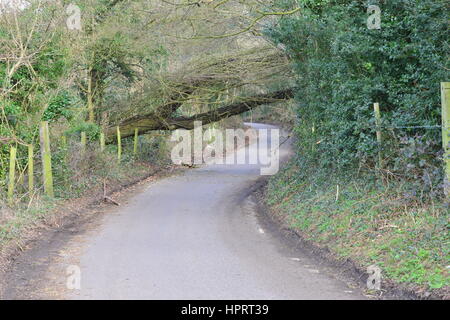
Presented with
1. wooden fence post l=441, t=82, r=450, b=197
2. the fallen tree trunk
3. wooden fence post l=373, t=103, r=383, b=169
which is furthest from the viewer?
the fallen tree trunk

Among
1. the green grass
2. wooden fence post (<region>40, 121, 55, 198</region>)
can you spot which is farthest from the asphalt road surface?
wooden fence post (<region>40, 121, 55, 198</region>)

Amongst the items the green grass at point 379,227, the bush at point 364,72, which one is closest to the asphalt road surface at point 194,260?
the green grass at point 379,227

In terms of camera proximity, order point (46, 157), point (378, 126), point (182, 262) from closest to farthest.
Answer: point (182, 262)
point (378, 126)
point (46, 157)

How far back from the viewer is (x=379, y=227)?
992 centimetres

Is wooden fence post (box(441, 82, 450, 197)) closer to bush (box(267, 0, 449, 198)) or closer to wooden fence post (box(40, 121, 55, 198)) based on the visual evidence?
bush (box(267, 0, 449, 198))

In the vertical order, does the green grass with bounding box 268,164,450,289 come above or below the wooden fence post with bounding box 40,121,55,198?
below

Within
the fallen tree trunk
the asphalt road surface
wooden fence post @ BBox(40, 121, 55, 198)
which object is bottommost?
the asphalt road surface

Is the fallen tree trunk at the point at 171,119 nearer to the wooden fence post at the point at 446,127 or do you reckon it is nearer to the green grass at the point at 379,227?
the green grass at the point at 379,227

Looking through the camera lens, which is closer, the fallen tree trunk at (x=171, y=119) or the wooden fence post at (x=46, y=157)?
the wooden fence post at (x=46, y=157)

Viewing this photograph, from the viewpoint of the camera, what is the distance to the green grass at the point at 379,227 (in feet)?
25.8

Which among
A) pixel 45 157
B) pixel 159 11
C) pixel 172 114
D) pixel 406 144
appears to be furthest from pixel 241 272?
pixel 172 114

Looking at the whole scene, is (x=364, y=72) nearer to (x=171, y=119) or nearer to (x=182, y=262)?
(x=182, y=262)

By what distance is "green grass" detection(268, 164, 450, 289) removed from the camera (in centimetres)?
788

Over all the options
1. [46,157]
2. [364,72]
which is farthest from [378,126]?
[46,157]
